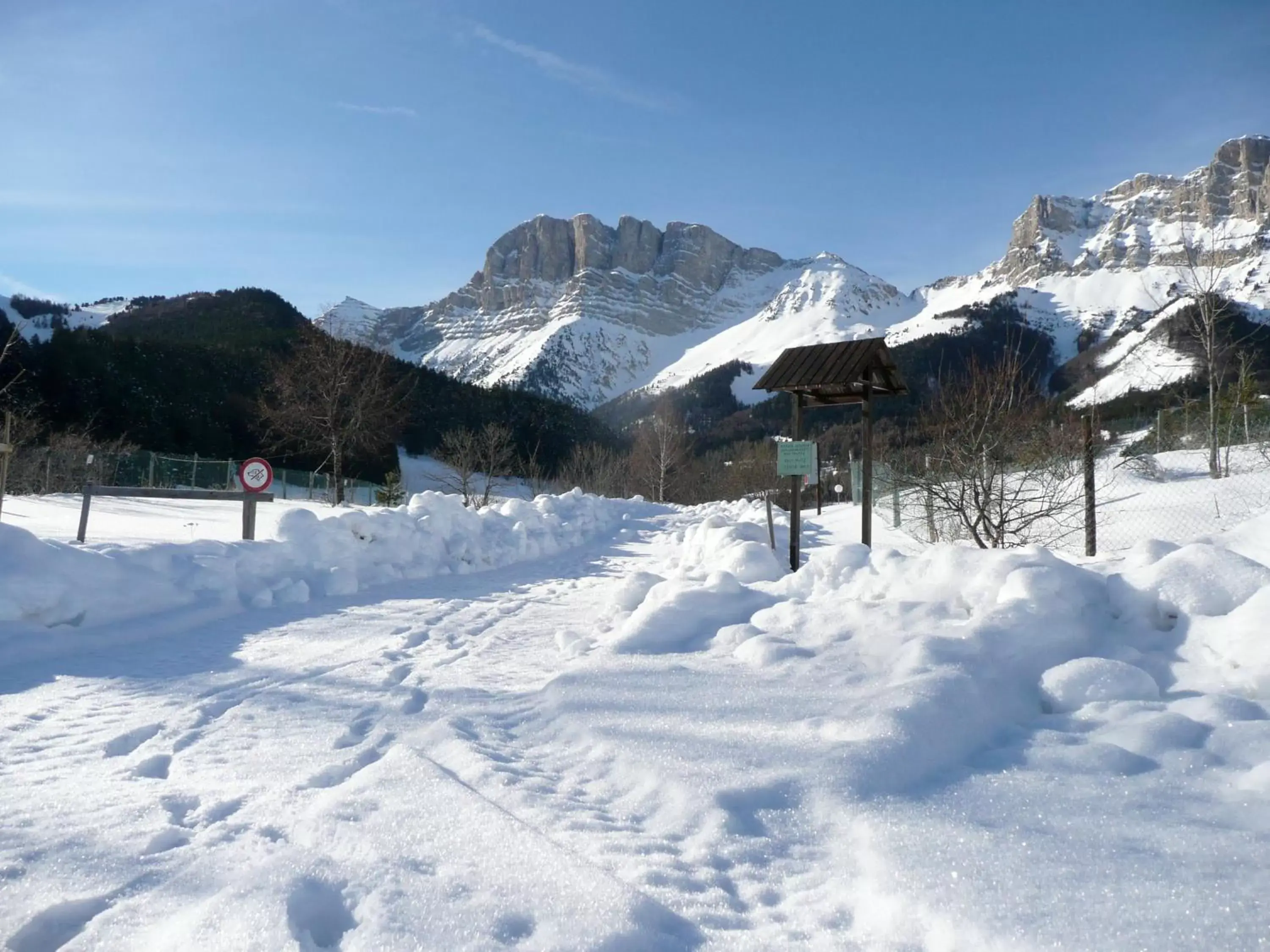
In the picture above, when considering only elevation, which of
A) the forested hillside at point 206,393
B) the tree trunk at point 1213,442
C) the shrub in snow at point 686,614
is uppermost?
the forested hillside at point 206,393

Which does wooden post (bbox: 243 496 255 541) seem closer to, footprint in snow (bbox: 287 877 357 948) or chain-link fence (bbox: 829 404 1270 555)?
footprint in snow (bbox: 287 877 357 948)

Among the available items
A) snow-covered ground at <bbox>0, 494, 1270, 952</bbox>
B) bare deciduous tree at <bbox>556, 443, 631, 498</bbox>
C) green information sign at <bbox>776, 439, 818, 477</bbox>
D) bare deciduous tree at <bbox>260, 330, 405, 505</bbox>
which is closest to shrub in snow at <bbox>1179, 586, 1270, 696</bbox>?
snow-covered ground at <bbox>0, 494, 1270, 952</bbox>

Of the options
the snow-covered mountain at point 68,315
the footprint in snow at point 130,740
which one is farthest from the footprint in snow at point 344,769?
the snow-covered mountain at point 68,315

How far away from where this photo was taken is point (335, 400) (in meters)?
23.5

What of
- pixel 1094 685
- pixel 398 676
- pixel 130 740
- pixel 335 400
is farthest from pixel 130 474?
pixel 1094 685

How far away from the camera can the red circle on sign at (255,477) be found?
9484mm

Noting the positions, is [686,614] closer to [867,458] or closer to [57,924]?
[57,924]

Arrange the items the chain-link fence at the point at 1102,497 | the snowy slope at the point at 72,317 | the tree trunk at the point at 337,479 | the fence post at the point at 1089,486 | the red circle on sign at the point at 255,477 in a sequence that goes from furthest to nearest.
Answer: the snowy slope at the point at 72,317
the tree trunk at the point at 337,479
the red circle on sign at the point at 255,477
the chain-link fence at the point at 1102,497
the fence post at the point at 1089,486

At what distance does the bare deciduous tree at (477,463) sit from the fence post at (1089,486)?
1864cm

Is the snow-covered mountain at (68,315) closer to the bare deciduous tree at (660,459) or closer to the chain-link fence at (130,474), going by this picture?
the chain-link fence at (130,474)

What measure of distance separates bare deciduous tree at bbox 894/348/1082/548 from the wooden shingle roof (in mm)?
858

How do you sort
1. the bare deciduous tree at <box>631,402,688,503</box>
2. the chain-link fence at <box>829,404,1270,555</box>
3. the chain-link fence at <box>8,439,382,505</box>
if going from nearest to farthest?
the chain-link fence at <box>829,404,1270,555</box> < the chain-link fence at <box>8,439,382,505</box> < the bare deciduous tree at <box>631,402,688,503</box>

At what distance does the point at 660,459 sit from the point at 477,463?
12.1m

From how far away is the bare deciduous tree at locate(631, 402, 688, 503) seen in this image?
46.4m
